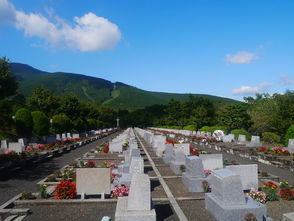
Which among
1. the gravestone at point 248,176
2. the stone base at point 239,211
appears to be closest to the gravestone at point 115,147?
the gravestone at point 248,176

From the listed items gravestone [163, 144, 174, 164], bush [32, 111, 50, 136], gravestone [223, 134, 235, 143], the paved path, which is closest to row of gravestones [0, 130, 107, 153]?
bush [32, 111, 50, 136]

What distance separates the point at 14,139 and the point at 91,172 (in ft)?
76.0

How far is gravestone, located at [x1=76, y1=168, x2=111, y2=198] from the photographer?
29.0 feet

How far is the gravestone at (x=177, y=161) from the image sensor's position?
1333cm

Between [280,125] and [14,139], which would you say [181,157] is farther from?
[14,139]

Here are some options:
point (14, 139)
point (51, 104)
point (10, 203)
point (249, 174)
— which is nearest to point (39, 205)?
point (10, 203)

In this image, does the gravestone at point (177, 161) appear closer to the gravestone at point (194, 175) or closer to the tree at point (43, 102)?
the gravestone at point (194, 175)

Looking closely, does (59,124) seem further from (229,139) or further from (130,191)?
(130,191)

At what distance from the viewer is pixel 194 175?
10281 mm

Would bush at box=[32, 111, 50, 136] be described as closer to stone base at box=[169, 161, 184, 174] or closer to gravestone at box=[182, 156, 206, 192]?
stone base at box=[169, 161, 184, 174]

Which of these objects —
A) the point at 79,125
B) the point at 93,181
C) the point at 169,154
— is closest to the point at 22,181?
the point at 93,181

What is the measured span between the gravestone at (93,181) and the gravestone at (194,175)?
2966mm

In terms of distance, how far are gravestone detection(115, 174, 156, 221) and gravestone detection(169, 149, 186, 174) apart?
6.86 m

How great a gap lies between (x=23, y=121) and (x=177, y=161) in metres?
20.7
